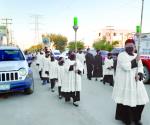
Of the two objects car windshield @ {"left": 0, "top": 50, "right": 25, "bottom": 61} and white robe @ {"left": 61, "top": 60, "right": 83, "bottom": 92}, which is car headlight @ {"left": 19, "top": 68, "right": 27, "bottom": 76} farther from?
white robe @ {"left": 61, "top": 60, "right": 83, "bottom": 92}

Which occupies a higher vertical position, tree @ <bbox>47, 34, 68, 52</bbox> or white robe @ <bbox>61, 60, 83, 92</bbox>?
white robe @ <bbox>61, 60, 83, 92</bbox>

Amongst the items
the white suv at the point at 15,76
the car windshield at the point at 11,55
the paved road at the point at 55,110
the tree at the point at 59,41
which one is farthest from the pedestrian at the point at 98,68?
the tree at the point at 59,41

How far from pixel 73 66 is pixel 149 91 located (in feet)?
12.3

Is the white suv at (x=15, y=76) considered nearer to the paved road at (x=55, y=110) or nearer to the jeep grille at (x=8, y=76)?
the jeep grille at (x=8, y=76)

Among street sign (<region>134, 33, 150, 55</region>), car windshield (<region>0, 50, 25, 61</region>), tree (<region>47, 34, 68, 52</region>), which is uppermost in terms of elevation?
street sign (<region>134, 33, 150, 55</region>)

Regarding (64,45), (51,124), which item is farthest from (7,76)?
(64,45)

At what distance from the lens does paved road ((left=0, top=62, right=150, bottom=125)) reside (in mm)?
7141

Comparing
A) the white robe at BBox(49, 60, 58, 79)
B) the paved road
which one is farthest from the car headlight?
the white robe at BBox(49, 60, 58, 79)

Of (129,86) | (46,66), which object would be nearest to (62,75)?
(129,86)

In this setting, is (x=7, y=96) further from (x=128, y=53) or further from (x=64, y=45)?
(x=64, y=45)

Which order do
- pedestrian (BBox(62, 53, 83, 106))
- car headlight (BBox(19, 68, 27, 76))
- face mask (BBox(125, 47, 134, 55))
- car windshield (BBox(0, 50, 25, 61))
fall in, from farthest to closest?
1. car windshield (BBox(0, 50, 25, 61))
2. car headlight (BBox(19, 68, 27, 76))
3. pedestrian (BBox(62, 53, 83, 106))
4. face mask (BBox(125, 47, 134, 55))

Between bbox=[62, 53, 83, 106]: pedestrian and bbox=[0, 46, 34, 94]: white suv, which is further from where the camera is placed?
bbox=[0, 46, 34, 94]: white suv

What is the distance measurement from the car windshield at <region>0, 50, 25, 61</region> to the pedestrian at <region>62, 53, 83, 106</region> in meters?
3.08

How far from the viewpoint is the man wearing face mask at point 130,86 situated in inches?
254
